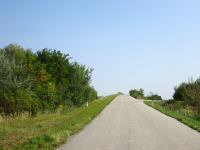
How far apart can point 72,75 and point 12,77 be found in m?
22.5

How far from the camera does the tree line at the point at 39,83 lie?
104ft

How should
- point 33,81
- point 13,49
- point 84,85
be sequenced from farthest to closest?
point 13,49, point 84,85, point 33,81

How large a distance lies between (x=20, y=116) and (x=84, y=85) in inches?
1246

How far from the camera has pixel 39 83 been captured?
4112 cm

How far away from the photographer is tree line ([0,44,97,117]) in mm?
31648

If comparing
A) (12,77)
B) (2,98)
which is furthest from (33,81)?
(2,98)

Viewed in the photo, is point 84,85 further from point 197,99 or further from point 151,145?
point 151,145

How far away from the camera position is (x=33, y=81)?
124 feet

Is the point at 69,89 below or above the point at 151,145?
above

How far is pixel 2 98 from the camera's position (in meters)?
30.7

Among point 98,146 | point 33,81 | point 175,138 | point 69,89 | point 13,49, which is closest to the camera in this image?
point 98,146

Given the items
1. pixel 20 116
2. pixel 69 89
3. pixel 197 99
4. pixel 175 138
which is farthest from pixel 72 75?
pixel 175 138

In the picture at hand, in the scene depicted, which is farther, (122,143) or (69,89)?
(69,89)

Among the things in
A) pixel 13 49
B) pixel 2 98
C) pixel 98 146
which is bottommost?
pixel 98 146
